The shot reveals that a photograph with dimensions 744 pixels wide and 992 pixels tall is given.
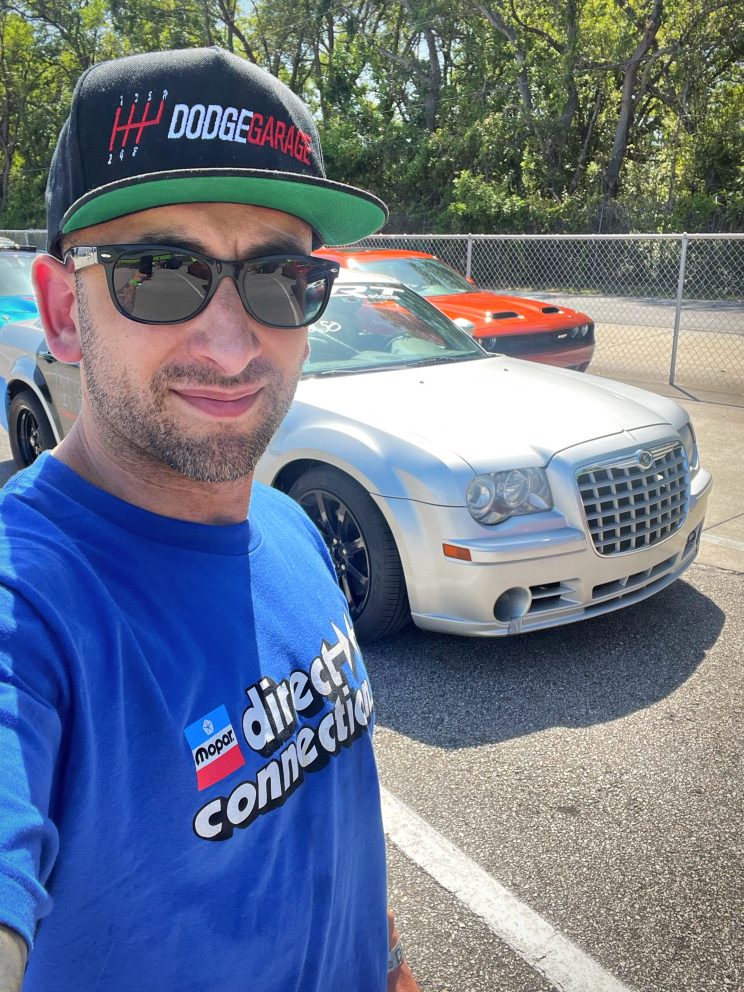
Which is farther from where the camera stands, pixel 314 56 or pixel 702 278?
pixel 314 56

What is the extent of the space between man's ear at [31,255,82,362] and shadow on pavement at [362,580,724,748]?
239cm

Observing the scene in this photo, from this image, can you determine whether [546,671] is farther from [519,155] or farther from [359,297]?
[519,155]

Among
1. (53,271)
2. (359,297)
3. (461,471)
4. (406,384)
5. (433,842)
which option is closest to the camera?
(53,271)

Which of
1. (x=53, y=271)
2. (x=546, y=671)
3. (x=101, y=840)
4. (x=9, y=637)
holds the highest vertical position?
(x=53, y=271)

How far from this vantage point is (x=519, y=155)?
2717 cm

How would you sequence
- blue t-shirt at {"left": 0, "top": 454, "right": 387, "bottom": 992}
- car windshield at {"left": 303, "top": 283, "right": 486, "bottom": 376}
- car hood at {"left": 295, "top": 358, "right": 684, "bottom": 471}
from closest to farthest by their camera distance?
blue t-shirt at {"left": 0, "top": 454, "right": 387, "bottom": 992}, car hood at {"left": 295, "top": 358, "right": 684, "bottom": 471}, car windshield at {"left": 303, "top": 283, "right": 486, "bottom": 376}

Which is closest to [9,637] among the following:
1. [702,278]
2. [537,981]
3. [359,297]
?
[537,981]

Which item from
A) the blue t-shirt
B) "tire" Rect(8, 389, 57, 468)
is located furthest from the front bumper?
"tire" Rect(8, 389, 57, 468)

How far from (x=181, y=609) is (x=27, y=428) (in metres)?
5.75

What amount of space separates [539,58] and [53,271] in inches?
1148

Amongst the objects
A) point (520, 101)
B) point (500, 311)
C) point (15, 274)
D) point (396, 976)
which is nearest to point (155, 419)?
point (396, 976)

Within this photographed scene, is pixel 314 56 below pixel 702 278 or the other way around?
the other way around

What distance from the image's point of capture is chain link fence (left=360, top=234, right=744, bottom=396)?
10305 millimetres

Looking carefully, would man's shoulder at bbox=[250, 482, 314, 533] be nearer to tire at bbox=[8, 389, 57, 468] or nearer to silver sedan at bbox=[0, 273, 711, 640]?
silver sedan at bbox=[0, 273, 711, 640]
